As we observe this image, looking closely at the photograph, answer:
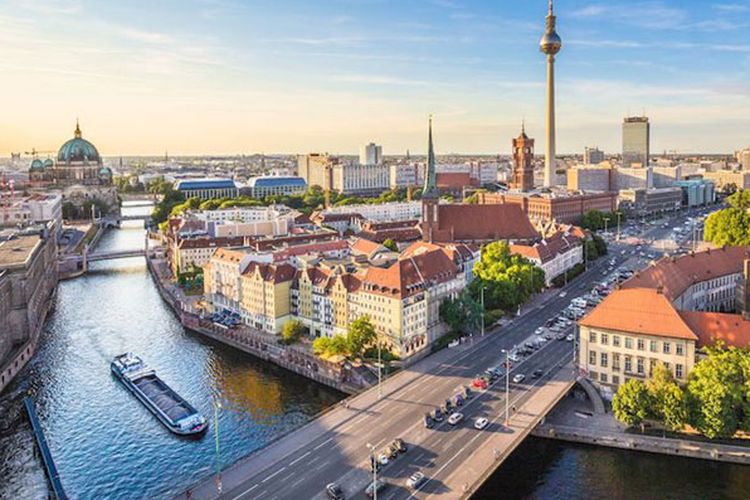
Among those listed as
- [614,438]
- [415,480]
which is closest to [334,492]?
[415,480]

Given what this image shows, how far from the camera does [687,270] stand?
6444 centimetres

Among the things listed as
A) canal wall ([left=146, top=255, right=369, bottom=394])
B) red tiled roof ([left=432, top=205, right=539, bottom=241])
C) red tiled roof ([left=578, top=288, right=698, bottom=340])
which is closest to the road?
canal wall ([left=146, top=255, right=369, bottom=394])

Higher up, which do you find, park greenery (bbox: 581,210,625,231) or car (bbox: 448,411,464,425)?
park greenery (bbox: 581,210,625,231)

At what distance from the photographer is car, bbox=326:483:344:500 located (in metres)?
34.9

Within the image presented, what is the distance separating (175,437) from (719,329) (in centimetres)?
3948

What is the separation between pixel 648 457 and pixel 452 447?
12.8m

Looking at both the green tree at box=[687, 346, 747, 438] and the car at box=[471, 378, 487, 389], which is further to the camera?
the car at box=[471, 378, 487, 389]

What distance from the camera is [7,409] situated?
52.8 metres

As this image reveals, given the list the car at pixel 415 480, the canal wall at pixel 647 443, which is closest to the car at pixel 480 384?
the canal wall at pixel 647 443

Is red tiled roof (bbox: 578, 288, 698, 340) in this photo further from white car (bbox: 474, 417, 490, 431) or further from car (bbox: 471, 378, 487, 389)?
white car (bbox: 474, 417, 490, 431)

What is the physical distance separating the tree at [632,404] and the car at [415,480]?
597 inches

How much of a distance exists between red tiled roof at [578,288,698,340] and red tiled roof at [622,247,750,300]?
109 inches

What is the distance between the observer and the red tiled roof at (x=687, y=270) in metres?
54.4

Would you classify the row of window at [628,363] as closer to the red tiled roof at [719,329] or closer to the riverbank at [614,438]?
the red tiled roof at [719,329]
